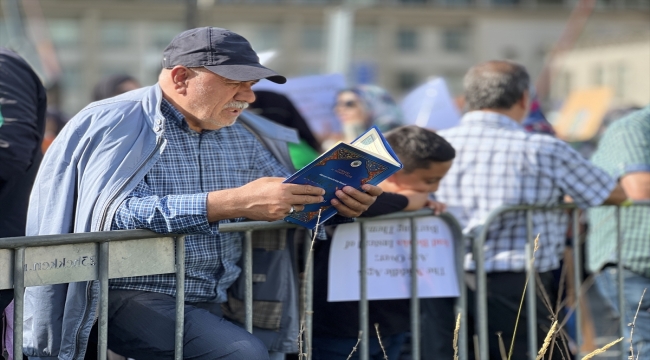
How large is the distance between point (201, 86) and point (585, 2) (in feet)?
225

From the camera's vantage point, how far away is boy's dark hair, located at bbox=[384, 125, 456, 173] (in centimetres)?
419

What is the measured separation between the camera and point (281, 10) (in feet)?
216

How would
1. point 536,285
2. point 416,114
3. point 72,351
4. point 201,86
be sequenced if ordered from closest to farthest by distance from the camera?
point 72,351 → point 201,86 → point 536,285 → point 416,114

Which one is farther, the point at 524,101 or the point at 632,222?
the point at 632,222

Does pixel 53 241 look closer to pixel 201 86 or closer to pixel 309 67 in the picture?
pixel 201 86

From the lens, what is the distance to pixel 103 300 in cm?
319

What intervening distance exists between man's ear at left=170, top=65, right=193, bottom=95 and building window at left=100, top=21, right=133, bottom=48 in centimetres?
6295

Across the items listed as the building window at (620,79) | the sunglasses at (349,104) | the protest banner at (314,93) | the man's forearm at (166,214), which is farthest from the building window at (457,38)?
the man's forearm at (166,214)

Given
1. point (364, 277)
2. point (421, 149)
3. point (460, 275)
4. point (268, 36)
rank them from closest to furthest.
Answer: point (364, 277) < point (421, 149) < point (460, 275) < point (268, 36)

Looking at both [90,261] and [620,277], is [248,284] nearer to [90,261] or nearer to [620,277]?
[90,261]

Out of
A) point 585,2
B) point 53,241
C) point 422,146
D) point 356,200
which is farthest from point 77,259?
point 585,2

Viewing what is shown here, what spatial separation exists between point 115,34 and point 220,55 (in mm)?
63436

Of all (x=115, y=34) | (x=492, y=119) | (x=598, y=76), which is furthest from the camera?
(x=115, y=34)


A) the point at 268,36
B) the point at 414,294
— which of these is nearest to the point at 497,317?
the point at 414,294
